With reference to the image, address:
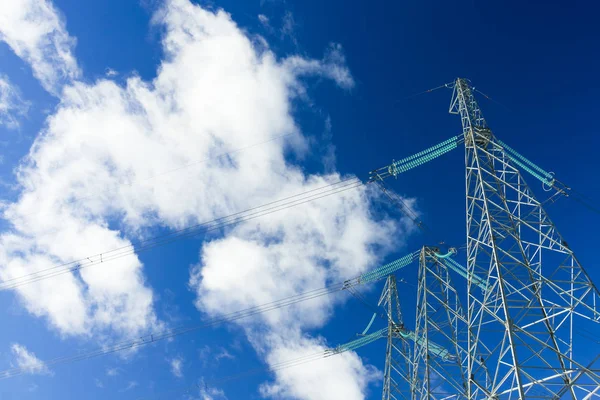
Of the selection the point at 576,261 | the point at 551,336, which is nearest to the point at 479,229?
the point at 576,261

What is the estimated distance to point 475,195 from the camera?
26.2m

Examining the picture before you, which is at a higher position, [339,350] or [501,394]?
[339,350]

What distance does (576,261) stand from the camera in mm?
22578

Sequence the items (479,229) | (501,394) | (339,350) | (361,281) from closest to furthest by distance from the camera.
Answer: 1. (501,394)
2. (479,229)
3. (361,281)
4. (339,350)

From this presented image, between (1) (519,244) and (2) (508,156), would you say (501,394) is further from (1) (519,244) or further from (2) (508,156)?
(2) (508,156)

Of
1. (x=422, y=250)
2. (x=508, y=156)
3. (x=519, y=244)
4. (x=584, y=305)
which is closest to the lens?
(x=584, y=305)

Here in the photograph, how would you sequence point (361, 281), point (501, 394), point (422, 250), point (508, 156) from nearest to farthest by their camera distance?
point (501, 394)
point (508, 156)
point (422, 250)
point (361, 281)

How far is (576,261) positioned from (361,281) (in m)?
23.8

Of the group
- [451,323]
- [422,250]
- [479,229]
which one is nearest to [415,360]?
[451,323]

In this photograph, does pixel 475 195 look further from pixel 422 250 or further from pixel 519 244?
pixel 422 250

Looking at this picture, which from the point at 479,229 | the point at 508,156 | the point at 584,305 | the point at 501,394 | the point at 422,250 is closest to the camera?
the point at 501,394

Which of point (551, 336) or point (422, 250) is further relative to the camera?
point (422, 250)

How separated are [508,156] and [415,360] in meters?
17.4

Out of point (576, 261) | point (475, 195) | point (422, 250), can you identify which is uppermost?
point (422, 250)
